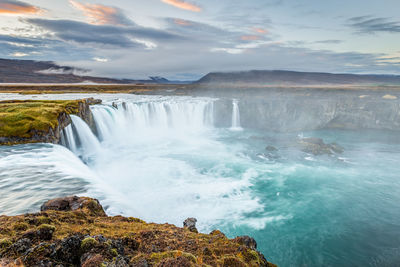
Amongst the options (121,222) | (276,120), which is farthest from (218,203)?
(276,120)

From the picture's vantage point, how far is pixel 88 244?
4.87 metres

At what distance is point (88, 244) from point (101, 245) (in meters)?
0.28

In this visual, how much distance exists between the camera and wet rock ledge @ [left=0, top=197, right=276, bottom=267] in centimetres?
449

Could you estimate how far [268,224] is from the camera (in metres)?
15.6

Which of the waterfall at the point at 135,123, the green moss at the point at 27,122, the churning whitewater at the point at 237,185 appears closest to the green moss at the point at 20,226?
the churning whitewater at the point at 237,185

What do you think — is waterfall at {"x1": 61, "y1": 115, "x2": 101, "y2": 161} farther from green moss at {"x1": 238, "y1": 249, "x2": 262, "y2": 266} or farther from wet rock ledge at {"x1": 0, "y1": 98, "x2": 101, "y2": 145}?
green moss at {"x1": 238, "y1": 249, "x2": 262, "y2": 266}

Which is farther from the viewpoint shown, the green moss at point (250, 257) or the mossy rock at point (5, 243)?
the green moss at point (250, 257)

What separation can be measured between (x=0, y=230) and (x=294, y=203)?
19369 millimetres

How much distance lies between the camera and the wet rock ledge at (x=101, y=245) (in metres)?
A: 4.49

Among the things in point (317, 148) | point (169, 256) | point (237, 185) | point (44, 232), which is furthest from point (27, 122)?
point (317, 148)

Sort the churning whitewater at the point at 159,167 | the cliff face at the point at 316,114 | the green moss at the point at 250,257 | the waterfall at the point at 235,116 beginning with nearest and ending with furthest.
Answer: the green moss at the point at 250,257
the churning whitewater at the point at 159,167
the cliff face at the point at 316,114
the waterfall at the point at 235,116

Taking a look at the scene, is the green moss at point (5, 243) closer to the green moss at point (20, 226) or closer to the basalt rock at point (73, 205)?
the green moss at point (20, 226)

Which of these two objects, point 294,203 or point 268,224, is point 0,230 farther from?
point 294,203

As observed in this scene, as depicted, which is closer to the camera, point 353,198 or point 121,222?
point 121,222
